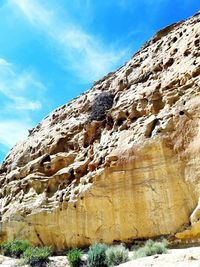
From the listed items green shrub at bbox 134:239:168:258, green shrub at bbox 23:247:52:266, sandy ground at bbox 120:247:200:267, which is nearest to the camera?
sandy ground at bbox 120:247:200:267

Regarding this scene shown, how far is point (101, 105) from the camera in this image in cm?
2038

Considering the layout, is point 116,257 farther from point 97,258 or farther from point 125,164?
point 125,164

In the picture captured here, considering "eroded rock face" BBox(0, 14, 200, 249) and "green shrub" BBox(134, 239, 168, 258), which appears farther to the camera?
"eroded rock face" BBox(0, 14, 200, 249)

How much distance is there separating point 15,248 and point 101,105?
8937 mm

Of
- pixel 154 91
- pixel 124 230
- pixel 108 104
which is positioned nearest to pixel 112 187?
pixel 124 230

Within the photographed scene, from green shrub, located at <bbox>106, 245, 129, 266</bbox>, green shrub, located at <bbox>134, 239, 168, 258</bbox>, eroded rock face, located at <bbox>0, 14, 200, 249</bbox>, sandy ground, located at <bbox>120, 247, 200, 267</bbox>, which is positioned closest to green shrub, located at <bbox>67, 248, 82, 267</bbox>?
green shrub, located at <bbox>106, 245, 129, 266</bbox>

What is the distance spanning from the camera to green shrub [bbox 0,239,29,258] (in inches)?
652

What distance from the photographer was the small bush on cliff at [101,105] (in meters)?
19.8

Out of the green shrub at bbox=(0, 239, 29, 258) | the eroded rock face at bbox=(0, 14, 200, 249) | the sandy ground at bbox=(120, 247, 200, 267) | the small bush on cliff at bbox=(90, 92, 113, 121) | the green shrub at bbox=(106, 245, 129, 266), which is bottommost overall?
the sandy ground at bbox=(120, 247, 200, 267)

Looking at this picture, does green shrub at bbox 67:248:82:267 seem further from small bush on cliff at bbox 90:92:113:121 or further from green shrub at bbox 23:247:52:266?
small bush on cliff at bbox 90:92:113:121

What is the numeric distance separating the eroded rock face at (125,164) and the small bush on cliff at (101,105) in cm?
9

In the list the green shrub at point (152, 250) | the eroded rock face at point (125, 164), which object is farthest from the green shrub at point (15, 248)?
the green shrub at point (152, 250)

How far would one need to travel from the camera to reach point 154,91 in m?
16.5

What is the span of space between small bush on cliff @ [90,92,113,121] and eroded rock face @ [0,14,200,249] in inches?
3.4
